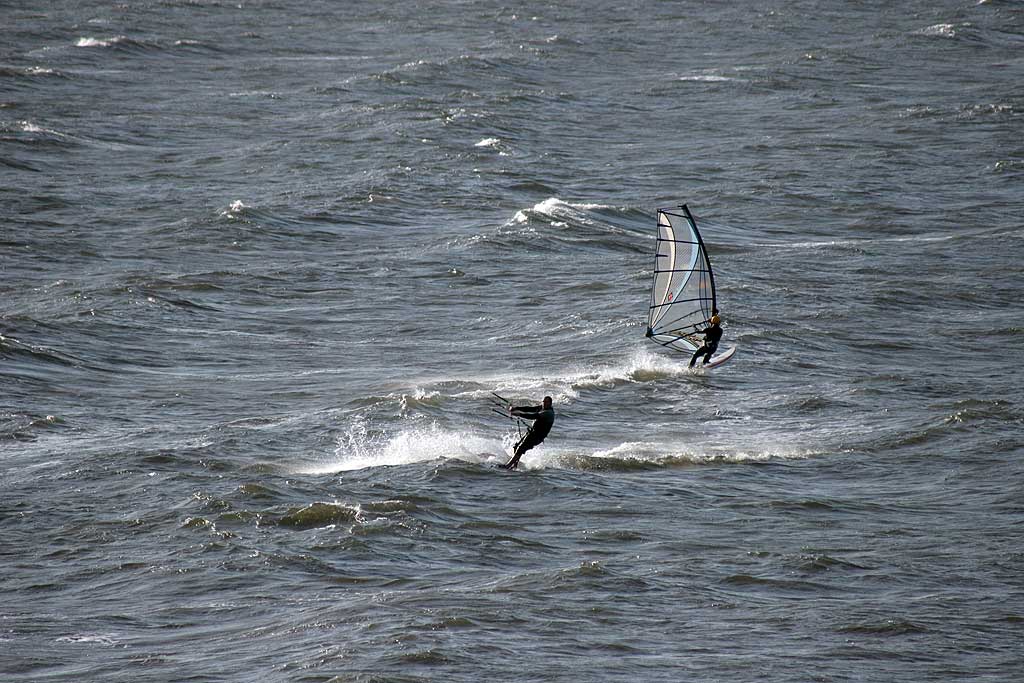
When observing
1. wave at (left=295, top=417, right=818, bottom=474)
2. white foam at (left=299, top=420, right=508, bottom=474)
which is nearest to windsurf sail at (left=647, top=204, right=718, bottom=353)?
wave at (left=295, top=417, right=818, bottom=474)

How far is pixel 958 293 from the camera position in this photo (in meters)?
35.6

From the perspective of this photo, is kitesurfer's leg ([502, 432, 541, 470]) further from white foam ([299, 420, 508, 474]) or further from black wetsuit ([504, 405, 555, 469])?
white foam ([299, 420, 508, 474])

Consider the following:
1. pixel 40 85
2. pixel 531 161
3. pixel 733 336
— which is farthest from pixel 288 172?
pixel 733 336

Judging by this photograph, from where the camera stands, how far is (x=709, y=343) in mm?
28516

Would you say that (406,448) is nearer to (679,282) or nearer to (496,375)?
(496,375)

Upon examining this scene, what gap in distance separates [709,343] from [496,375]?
13.4 ft

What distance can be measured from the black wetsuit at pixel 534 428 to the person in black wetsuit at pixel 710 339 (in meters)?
5.68

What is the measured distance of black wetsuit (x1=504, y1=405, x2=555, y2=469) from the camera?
858 inches

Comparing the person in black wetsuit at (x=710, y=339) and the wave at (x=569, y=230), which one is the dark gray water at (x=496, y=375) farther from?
the person in black wetsuit at (x=710, y=339)

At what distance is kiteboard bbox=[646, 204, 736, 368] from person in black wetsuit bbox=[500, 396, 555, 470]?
385 cm

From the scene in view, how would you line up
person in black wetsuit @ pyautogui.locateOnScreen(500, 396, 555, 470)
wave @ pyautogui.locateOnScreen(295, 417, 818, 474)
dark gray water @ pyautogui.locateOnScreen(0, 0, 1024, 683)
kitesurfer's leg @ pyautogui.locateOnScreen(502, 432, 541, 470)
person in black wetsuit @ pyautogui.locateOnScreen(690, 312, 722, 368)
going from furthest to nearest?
person in black wetsuit @ pyautogui.locateOnScreen(690, 312, 722, 368), wave @ pyautogui.locateOnScreen(295, 417, 818, 474), kitesurfer's leg @ pyautogui.locateOnScreen(502, 432, 541, 470), person in black wetsuit @ pyautogui.locateOnScreen(500, 396, 555, 470), dark gray water @ pyautogui.locateOnScreen(0, 0, 1024, 683)

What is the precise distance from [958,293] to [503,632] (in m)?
21.2

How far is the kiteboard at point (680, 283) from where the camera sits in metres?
26.0

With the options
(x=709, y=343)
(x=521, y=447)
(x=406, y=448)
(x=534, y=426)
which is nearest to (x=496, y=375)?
(x=709, y=343)
